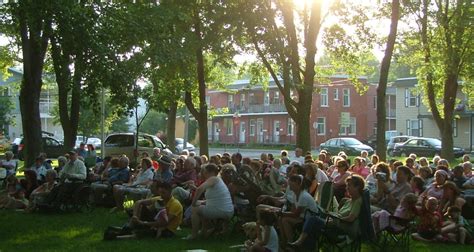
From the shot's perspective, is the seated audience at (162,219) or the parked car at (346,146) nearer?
the seated audience at (162,219)

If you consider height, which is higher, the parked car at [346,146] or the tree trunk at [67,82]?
the tree trunk at [67,82]

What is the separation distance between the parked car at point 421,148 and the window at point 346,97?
19159 mm

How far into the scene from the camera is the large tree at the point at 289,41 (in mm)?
21500

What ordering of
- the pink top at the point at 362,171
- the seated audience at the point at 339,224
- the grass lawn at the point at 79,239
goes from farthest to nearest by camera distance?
1. the pink top at the point at 362,171
2. the grass lawn at the point at 79,239
3. the seated audience at the point at 339,224

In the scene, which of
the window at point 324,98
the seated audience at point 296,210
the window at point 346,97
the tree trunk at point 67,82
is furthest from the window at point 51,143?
the window at point 346,97

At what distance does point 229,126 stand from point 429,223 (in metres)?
59.9

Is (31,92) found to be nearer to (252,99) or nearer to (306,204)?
(306,204)

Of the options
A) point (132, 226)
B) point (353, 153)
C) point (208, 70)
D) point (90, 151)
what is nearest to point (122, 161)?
point (132, 226)

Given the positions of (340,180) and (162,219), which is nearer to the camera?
(162,219)

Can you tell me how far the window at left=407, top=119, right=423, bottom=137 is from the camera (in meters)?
54.8

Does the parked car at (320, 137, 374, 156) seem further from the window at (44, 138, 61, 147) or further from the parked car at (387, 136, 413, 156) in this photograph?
the window at (44, 138, 61, 147)

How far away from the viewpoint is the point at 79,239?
33.7 feet

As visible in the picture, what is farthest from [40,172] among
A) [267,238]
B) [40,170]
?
[267,238]

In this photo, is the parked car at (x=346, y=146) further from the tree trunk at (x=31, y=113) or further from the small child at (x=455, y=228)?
the small child at (x=455, y=228)
